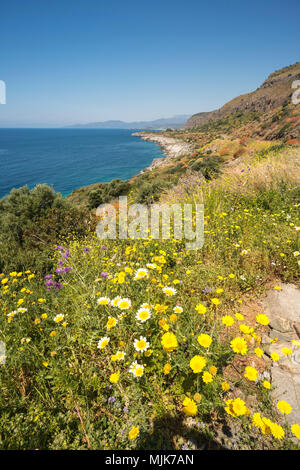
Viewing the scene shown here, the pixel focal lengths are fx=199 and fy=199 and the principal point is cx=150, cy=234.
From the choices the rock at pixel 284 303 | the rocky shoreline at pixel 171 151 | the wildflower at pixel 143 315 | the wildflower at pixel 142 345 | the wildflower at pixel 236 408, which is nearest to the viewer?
the wildflower at pixel 236 408

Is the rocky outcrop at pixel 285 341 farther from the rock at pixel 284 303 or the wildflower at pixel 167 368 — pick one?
the wildflower at pixel 167 368

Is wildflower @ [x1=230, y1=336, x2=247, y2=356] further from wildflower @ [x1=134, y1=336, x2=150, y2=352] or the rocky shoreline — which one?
the rocky shoreline

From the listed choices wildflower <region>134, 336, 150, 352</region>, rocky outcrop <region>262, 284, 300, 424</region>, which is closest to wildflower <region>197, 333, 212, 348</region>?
wildflower <region>134, 336, 150, 352</region>

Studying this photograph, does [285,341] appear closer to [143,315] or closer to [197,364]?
[197,364]

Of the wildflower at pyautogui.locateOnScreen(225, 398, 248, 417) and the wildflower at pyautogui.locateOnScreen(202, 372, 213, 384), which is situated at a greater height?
the wildflower at pyautogui.locateOnScreen(202, 372, 213, 384)

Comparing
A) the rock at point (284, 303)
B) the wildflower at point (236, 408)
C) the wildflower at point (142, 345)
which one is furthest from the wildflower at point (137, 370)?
the rock at point (284, 303)

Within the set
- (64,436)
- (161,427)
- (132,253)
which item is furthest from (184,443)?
(132,253)

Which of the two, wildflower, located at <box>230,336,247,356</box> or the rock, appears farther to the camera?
the rock

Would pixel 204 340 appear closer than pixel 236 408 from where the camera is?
No

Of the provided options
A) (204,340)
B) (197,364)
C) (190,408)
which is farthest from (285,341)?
(190,408)

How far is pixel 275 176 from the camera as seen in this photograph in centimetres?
562

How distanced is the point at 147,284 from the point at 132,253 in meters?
1.39

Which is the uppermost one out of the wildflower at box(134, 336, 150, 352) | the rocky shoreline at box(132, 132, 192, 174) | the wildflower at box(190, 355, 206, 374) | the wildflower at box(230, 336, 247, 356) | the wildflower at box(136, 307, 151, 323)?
the rocky shoreline at box(132, 132, 192, 174)

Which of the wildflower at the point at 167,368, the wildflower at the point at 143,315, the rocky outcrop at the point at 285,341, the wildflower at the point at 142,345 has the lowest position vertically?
the rocky outcrop at the point at 285,341
